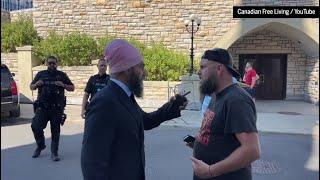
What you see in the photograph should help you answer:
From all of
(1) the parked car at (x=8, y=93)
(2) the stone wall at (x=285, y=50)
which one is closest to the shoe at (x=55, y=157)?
(1) the parked car at (x=8, y=93)

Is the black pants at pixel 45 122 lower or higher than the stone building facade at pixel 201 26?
lower

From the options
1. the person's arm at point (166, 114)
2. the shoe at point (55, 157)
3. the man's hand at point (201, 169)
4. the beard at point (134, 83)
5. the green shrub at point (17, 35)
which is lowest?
the shoe at point (55, 157)

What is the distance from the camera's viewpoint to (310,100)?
1667 centimetres

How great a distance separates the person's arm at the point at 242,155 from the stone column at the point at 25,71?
14.9m

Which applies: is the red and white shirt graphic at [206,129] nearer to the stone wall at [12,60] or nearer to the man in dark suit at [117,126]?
the man in dark suit at [117,126]

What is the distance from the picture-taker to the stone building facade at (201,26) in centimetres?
1705

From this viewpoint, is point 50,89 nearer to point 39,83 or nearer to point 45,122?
point 39,83

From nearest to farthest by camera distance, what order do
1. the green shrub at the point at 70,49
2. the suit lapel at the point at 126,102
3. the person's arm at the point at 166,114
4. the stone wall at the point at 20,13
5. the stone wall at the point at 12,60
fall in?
1. the suit lapel at the point at 126,102
2. the person's arm at the point at 166,114
3. the green shrub at the point at 70,49
4. the stone wall at the point at 12,60
5. the stone wall at the point at 20,13

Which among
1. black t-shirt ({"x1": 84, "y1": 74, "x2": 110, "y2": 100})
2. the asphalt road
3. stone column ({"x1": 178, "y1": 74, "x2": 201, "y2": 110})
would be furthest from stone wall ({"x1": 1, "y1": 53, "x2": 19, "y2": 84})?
black t-shirt ({"x1": 84, "y1": 74, "x2": 110, "y2": 100})

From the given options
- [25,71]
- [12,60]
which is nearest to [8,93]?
[25,71]

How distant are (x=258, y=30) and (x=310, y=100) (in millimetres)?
4021

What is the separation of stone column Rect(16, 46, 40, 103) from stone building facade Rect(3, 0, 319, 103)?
9.95 ft

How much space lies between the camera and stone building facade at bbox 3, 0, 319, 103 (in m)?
17.0

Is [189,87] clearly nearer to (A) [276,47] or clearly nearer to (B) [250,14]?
(B) [250,14]
